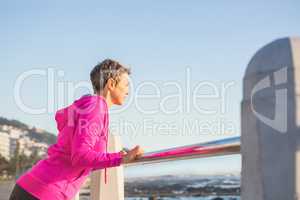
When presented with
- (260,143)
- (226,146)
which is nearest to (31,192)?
(226,146)

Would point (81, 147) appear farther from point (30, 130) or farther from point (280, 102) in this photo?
point (30, 130)

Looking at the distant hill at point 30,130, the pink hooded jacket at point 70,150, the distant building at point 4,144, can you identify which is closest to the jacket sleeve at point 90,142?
the pink hooded jacket at point 70,150

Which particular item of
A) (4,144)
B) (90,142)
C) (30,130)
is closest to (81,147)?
(90,142)

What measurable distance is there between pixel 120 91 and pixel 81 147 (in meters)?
0.33

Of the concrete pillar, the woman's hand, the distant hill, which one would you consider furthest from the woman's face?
the distant hill

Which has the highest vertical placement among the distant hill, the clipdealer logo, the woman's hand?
the distant hill

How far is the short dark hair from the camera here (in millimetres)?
2256

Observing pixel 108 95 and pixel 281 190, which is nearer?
pixel 281 190

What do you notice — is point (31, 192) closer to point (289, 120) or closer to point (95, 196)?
point (95, 196)

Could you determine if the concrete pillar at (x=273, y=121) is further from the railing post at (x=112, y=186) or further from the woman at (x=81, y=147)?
the railing post at (x=112, y=186)

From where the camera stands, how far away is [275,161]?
1466 mm

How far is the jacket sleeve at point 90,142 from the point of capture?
2.02 metres

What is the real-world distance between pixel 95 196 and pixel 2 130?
15777cm

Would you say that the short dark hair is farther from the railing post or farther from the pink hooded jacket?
the railing post
